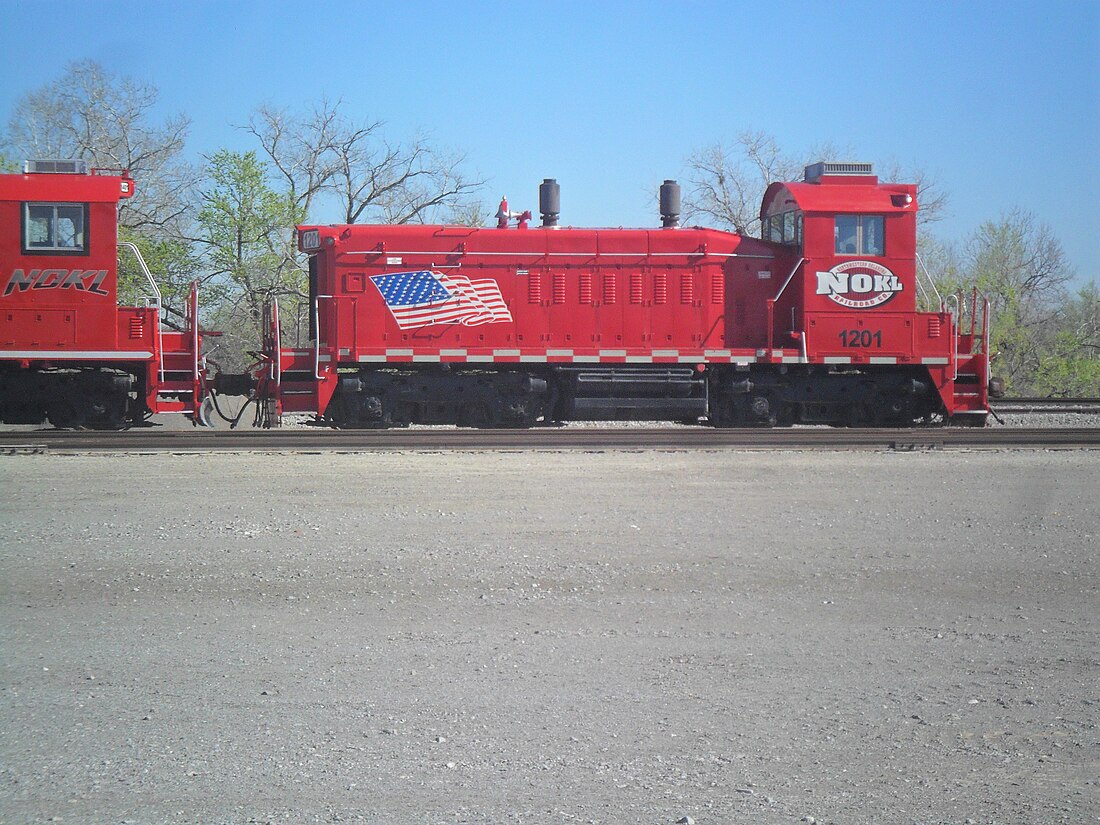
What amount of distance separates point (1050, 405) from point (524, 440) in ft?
40.4

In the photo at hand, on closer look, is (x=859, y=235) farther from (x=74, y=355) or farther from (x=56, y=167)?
(x=56, y=167)

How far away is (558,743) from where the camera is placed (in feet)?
14.3

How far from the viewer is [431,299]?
1631 cm

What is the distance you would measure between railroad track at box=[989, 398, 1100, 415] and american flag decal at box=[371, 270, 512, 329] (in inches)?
408

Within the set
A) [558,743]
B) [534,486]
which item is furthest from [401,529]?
[558,743]

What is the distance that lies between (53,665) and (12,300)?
37.0 ft

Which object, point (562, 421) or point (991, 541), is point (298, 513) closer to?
point (991, 541)

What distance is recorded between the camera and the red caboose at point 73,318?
1470 centimetres

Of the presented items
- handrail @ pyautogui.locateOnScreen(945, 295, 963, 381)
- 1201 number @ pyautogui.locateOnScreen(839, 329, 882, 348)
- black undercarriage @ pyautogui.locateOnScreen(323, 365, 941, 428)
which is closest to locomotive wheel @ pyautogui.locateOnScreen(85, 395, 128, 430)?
black undercarriage @ pyautogui.locateOnScreen(323, 365, 941, 428)

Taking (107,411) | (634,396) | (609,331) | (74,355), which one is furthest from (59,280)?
(634,396)

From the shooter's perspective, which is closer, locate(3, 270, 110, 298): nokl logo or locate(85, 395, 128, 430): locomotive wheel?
locate(3, 270, 110, 298): nokl logo

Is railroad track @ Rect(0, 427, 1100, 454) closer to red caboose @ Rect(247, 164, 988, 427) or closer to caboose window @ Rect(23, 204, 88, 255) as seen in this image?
red caboose @ Rect(247, 164, 988, 427)

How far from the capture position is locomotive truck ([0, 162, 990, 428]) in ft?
51.7

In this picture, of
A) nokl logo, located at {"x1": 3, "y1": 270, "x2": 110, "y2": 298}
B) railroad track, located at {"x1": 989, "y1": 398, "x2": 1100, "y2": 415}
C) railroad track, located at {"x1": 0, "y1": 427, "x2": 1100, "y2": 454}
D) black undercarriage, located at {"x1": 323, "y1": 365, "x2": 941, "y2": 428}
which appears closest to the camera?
railroad track, located at {"x1": 0, "y1": 427, "x2": 1100, "y2": 454}
